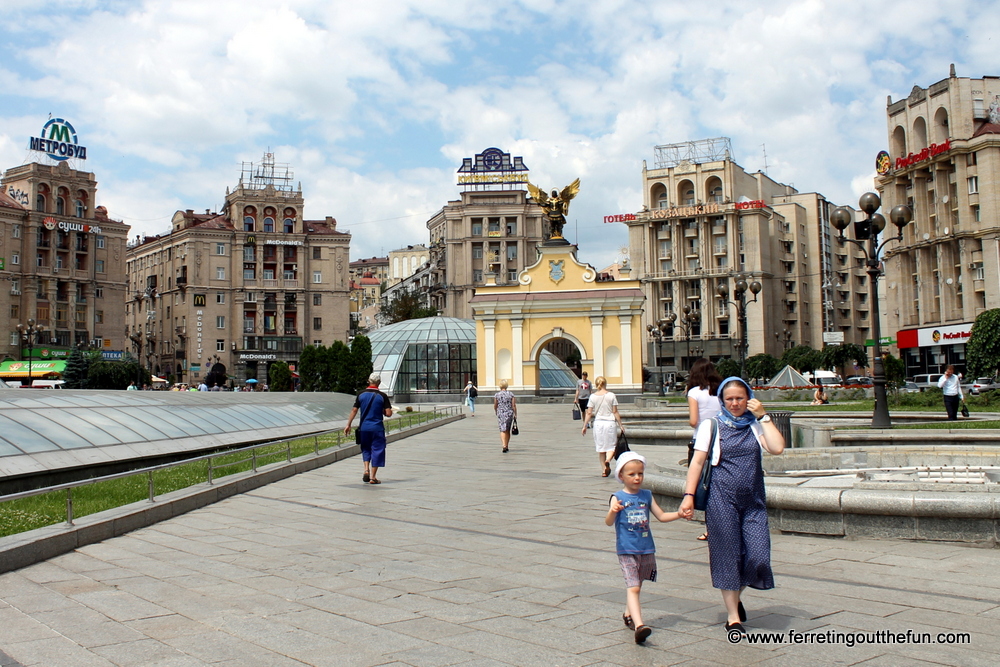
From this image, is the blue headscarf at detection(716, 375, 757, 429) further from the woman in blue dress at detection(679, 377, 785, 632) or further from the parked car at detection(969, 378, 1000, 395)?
the parked car at detection(969, 378, 1000, 395)

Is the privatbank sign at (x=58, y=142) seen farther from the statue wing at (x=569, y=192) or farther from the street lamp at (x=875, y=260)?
the street lamp at (x=875, y=260)

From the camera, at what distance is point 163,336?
271ft

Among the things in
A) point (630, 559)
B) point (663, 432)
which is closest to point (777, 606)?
point (630, 559)

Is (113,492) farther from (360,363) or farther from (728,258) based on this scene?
(728,258)

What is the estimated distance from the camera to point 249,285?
256 ft

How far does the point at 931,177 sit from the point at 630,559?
193ft

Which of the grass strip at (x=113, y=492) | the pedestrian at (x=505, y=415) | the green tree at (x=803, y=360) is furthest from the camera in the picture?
the green tree at (x=803, y=360)

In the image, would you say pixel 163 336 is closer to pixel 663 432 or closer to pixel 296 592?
pixel 663 432

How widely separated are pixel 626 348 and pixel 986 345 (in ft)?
61.1

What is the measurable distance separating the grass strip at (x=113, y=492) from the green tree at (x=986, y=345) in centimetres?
3150

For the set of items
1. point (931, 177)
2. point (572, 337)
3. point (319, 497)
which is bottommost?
point (319, 497)

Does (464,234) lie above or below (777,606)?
above

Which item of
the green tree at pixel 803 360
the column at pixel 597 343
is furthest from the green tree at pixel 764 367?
the column at pixel 597 343

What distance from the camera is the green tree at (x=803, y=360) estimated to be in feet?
197
